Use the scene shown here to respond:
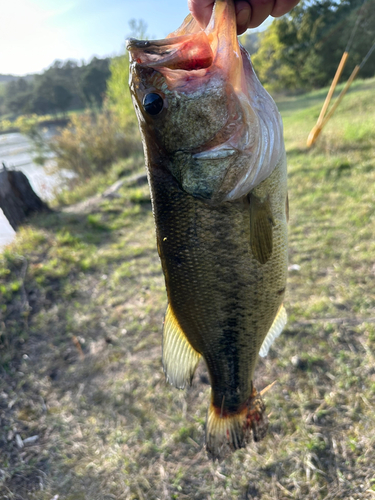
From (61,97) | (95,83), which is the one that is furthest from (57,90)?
(95,83)

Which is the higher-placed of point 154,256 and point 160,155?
point 160,155

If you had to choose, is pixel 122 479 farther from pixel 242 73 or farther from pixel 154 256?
pixel 154 256

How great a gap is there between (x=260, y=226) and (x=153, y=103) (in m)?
0.59

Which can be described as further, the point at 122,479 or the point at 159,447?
the point at 159,447

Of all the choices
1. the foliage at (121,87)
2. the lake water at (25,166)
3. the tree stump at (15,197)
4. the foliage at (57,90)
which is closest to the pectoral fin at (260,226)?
the tree stump at (15,197)

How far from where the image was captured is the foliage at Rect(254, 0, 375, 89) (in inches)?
179

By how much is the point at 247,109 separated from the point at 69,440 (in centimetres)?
261

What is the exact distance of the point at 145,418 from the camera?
2328 millimetres

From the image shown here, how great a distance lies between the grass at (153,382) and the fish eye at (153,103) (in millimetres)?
2113

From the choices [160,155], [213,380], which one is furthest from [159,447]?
[160,155]

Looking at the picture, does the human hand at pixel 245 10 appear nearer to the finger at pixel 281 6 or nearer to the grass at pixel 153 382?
the finger at pixel 281 6

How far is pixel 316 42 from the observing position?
313 inches

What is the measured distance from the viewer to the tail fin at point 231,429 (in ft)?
4.66

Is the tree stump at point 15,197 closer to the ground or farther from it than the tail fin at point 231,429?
farther from it
